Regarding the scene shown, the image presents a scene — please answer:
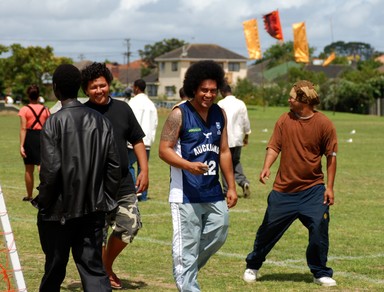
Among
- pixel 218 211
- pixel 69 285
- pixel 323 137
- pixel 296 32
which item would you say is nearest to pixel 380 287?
pixel 323 137

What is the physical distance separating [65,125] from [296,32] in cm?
7482

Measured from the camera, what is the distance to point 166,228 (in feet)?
39.8

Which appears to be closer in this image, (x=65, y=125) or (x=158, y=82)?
(x=65, y=125)

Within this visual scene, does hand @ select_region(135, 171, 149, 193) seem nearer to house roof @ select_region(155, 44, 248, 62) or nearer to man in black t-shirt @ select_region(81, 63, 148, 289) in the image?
man in black t-shirt @ select_region(81, 63, 148, 289)

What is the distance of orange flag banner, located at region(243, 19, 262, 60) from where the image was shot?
79.6 m

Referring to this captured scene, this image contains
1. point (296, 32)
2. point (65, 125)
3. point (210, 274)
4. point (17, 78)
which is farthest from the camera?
point (17, 78)

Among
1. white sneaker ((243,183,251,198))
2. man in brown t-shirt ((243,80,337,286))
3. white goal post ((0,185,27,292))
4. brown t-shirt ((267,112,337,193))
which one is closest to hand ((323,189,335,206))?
man in brown t-shirt ((243,80,337,286))

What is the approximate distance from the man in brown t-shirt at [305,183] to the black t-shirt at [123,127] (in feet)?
4.30

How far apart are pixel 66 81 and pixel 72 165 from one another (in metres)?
0.69

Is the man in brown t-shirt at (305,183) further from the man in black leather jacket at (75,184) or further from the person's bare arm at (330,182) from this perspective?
the man in black leather jacket at (75,184)

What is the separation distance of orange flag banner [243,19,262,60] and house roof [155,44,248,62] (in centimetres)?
4359

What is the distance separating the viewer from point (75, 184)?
244 inches

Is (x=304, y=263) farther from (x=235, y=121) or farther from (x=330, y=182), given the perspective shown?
(x=235, y=121)

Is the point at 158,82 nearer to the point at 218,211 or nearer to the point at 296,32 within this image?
the point at 296,32
